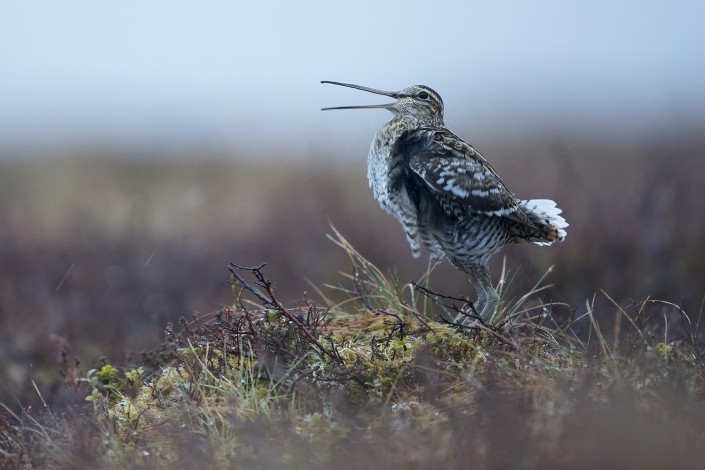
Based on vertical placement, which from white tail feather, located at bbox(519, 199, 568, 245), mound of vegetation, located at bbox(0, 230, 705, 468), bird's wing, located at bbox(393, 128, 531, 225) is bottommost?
mound of vegetation, located at bbox(0, 230, 705, 468)

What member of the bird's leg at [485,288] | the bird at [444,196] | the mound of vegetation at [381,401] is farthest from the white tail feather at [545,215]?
the mound of vegetation at [381,401]

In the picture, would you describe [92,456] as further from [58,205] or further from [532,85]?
[532,85]

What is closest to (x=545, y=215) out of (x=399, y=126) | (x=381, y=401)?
(x=399, y=126)

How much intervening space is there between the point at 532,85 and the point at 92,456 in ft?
124

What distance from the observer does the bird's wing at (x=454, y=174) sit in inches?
185

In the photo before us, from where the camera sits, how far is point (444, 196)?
4.74 metres

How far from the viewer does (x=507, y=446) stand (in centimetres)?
317

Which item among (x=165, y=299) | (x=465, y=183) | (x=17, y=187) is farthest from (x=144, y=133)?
(x=465, y=183)

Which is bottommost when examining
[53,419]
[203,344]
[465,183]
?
[53,419]

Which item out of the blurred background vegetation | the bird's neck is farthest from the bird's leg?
the bird's neck

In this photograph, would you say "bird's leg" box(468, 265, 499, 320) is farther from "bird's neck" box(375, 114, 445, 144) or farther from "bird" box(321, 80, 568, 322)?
"bird's neck" box(375, 114, 445, 144)

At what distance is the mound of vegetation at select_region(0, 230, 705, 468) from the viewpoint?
3225 millimetres

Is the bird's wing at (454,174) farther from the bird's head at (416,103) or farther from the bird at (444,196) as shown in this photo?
the bird's head at (416,103)

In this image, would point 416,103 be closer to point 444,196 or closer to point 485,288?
point 444,196
